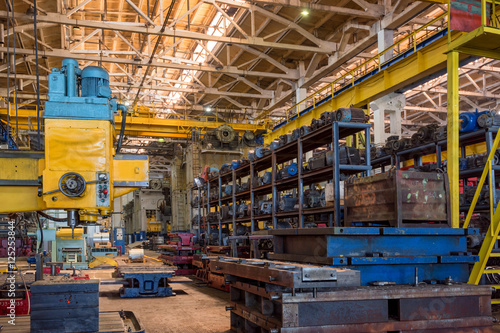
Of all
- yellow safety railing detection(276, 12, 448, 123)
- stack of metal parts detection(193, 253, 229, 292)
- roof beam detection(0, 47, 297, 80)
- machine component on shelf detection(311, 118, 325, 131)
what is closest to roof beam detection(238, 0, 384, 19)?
yellow safety railing detection(276, 12, 448, 123)

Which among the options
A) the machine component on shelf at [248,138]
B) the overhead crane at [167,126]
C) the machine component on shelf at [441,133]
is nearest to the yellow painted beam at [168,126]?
the overhead crane at [167,126]

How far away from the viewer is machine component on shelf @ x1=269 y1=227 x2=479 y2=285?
431 cm

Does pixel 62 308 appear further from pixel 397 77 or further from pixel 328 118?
pixel 397 77

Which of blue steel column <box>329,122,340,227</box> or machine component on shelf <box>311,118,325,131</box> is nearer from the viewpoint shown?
blue steel column <box>329,122,340,227</box>

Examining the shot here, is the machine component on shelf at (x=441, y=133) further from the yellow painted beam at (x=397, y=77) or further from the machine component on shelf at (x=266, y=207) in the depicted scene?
the machine component on shelf at (x=266, y=207)

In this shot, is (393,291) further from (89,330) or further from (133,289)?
(133,289)

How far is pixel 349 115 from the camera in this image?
826 cm

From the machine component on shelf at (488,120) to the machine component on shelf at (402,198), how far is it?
3.91 metres

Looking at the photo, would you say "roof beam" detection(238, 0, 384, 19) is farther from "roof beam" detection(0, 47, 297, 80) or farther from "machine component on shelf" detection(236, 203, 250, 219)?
"machine component on shelf" detection(236, 203, 250, 219)

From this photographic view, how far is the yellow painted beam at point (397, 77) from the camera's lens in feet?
30.7

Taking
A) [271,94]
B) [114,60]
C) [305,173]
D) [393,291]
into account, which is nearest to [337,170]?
[305,173]

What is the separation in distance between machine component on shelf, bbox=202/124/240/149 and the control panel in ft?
56.8

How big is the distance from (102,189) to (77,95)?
78 centimetres

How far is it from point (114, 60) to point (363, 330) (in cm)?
1475
